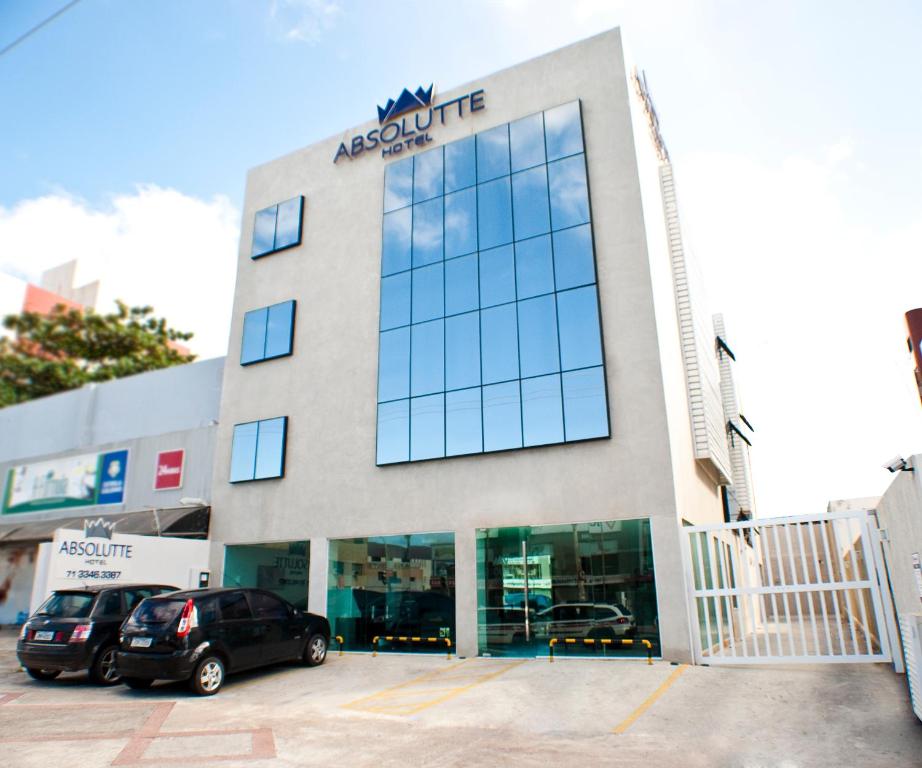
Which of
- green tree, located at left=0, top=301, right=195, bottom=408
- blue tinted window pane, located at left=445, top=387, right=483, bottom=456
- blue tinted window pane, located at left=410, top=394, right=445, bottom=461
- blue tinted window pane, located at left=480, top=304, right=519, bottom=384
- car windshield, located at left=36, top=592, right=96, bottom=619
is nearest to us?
car windshield, located at left=36, top=592, right=96, bottom=619

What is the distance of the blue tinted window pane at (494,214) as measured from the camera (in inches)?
679

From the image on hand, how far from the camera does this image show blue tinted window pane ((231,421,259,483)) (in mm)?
19266

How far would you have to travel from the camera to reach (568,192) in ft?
54.4

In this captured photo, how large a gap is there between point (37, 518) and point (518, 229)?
21.8 m

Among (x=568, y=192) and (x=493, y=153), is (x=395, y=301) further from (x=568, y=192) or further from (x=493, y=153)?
(x=568, y=192)

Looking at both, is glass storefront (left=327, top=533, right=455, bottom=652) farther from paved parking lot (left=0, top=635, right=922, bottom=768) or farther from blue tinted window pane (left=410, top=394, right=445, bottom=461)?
paved parking lot (left=0, top=635, right=922, bottom=768)

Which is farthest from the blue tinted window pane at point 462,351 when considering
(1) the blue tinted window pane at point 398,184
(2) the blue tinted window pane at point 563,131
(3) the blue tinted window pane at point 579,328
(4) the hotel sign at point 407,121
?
(4) the hotel sign at point 407,121

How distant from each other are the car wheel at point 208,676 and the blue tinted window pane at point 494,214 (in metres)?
11.3

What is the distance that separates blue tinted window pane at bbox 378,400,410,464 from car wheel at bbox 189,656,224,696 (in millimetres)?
6862

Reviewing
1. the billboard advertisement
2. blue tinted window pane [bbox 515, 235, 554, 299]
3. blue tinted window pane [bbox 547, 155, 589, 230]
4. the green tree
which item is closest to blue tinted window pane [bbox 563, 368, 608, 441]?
blue tinted window pane [bbox 515, 235, 554, 299]

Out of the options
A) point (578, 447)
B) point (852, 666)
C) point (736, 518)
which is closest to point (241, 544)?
point (578, 447)

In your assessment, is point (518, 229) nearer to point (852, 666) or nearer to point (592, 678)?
point (592, 678)

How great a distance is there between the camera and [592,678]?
1171cm

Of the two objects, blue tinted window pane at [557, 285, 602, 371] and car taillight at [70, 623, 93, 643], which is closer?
car taillight at [70, 623, 93, 643]
